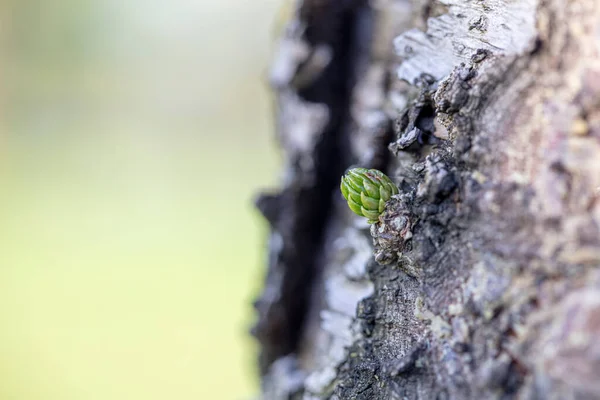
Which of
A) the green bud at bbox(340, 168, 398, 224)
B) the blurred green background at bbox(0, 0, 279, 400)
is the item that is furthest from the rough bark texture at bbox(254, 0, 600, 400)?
the blurred green background at bbox(0, 0, 279, 400)

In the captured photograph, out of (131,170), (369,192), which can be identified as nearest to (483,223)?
(369,192)

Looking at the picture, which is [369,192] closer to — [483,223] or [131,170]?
[483,223]

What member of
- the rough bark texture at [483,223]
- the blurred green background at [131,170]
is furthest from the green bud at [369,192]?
the blurred green background at [131,170]

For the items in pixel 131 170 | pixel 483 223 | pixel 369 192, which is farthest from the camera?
pixel 131 170

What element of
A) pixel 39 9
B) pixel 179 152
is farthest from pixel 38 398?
pixel 39 9

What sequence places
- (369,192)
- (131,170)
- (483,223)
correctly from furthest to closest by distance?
1. (131,170)
2. (369,192)
3. (483,223)

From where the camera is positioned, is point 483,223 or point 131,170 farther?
point 131,170

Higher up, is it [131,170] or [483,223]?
[483,223]

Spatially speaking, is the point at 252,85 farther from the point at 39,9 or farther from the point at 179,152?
the point at 39,9
